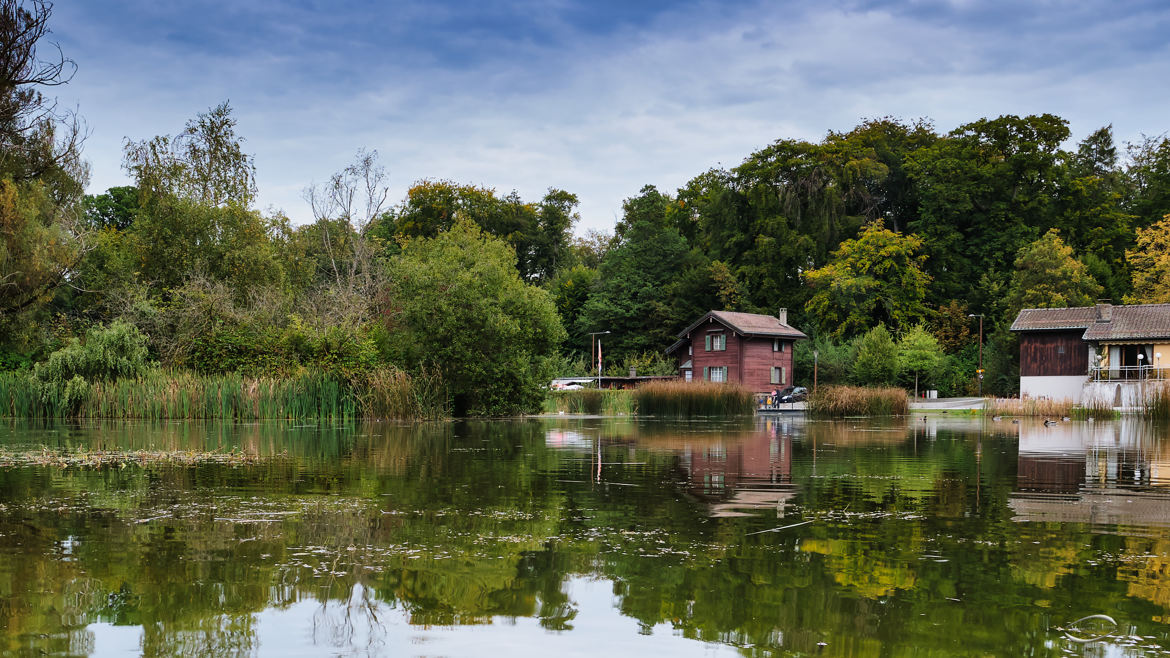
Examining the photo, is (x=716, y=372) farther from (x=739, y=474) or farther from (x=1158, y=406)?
(x=739, y=474)

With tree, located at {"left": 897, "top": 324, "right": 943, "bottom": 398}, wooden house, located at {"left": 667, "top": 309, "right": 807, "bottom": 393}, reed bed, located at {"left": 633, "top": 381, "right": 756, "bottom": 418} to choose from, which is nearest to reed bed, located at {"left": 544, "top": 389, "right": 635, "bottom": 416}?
reed bed, located at {"left": 633, "top": 381, "right": 756, "bottom": 418}

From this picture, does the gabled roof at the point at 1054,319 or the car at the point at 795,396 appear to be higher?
the gabled roof at the point at 1054,319

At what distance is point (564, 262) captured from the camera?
96.1 m

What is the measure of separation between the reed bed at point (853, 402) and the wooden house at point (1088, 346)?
773 inches

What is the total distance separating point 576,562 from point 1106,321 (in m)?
60.0

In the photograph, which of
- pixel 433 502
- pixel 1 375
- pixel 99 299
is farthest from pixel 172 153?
pixel 433 502

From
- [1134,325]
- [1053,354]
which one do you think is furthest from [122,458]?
[1053,354]

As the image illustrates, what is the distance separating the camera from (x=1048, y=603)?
545 cm

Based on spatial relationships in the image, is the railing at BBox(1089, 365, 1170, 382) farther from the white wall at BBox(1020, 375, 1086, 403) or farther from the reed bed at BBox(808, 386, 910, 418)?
the reed bed at BBox(808, 386, 910, 418)

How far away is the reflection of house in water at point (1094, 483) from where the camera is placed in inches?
365

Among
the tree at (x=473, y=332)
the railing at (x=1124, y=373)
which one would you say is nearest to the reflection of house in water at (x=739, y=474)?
the tree at (x=473, y=332)

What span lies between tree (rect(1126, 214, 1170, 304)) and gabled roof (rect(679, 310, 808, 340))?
77.2ft

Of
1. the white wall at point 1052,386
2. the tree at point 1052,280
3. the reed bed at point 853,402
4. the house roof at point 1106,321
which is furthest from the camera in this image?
the tree at point 1052,280

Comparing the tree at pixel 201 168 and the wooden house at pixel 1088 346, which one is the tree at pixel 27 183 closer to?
the tree at pixel 201 168
